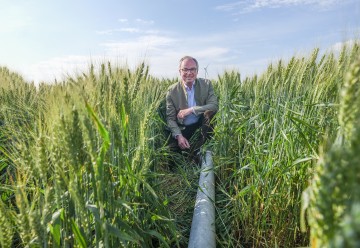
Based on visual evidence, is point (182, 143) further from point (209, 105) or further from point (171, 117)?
point (209, 105)

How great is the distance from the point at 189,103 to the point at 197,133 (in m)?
0.44

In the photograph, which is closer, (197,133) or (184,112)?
(184,112)

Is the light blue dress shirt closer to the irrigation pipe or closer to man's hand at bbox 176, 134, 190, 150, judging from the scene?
man's hand at bbox 176, 134, 190, 150

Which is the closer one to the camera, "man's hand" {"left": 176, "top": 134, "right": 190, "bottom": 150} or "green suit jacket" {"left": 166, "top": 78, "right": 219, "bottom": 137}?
"man's hand" {"left": 176, "top": 134, "right": 190, "bottom": 150}

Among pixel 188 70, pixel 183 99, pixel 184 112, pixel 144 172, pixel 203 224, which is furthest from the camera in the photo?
pixel 183 99

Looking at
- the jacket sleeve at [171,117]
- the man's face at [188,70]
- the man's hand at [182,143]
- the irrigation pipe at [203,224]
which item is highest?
the man's face at [188,70]

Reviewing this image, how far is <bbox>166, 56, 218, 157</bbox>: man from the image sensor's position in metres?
4.26

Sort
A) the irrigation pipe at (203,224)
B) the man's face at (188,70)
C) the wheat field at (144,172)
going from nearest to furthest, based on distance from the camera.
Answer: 1. the wheat field at (144,172)
2. the irrigation pipe at (203,224)
3. the man's face at (188,70)

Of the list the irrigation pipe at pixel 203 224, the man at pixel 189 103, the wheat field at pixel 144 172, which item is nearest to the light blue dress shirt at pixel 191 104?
the man at pixel 189 103

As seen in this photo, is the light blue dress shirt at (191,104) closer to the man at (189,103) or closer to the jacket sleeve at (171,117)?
the man at (189,103)

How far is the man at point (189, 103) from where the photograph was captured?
4262mm

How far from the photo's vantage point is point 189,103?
4559mm

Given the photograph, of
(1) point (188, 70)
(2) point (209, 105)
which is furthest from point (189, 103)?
(1) point (188, 70)

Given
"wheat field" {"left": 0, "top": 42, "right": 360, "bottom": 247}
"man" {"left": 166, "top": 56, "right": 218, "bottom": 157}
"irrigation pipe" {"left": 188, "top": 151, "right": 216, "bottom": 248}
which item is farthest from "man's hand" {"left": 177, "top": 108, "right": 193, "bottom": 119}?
"irrigation pipe" {"left": 188, "top": 151, "right": 216, "bottom": 248}
